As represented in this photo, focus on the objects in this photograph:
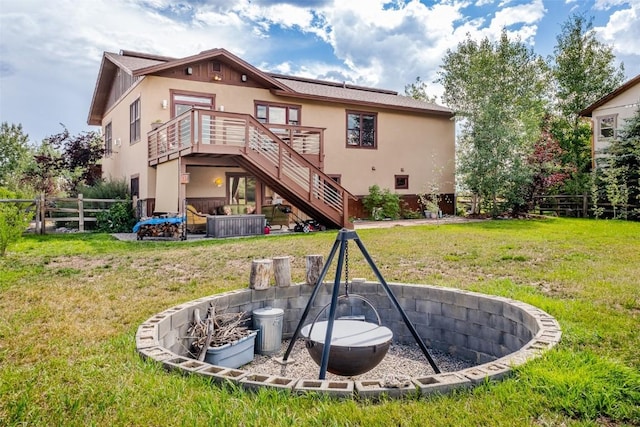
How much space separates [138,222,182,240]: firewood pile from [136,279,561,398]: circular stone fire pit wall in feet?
25.4

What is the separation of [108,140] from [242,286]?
17.0 m

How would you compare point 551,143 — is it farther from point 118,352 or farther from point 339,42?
point 118,352

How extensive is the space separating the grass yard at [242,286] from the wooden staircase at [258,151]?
146 inches

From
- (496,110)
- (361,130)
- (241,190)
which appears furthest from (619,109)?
(241,190)

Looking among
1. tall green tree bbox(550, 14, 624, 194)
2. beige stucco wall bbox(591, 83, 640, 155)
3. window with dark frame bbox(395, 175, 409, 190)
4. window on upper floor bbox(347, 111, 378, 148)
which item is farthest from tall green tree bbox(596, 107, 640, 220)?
window on upper floor bbox(347, 111, 378, 148)

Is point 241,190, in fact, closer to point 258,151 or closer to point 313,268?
point 258,151

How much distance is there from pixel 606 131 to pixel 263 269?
2183 centimetres

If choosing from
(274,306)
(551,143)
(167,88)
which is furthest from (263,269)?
(551,143)

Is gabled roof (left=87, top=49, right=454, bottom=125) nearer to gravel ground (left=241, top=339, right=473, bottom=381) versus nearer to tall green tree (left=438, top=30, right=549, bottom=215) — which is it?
tall green tree (left=438, top=30, right=549, bottom=215)

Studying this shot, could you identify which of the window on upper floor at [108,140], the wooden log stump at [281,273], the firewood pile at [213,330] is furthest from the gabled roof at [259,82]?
the firewood pile at [213,330]

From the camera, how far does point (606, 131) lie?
67.5 feet

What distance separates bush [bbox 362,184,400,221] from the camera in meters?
17.8

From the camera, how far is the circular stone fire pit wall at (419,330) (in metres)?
2.58

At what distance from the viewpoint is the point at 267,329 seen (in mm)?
4727
